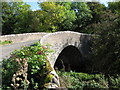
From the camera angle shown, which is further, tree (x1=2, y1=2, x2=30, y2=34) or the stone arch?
tree (x1=2, y1=2, x2=30, y2=34)

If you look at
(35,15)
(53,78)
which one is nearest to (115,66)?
(53,78)

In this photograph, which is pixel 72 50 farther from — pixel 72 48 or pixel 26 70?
pixel 26 70

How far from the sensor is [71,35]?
12.0m

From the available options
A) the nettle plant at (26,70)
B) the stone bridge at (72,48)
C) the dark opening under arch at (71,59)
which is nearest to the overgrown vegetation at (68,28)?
the nettle plant at (26,70)

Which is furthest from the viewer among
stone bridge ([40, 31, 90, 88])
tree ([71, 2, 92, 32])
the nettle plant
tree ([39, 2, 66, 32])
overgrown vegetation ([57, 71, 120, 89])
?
tree ([71, 2, 92, 32])

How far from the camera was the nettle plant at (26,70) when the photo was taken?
3.13 metres

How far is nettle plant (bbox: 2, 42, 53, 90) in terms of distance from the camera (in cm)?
313

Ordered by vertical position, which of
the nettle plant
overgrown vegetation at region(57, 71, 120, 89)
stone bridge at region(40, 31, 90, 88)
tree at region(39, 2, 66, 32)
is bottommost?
overgrown vegetation at region(57, 71, 120, 89)

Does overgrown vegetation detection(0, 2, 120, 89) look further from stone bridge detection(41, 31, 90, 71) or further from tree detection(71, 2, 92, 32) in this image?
stone bridge detection(41, 31, 90, 71)

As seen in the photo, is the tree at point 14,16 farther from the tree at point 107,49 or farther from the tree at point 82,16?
the tree at point 107,49

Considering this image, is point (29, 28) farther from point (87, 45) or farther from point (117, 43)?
point (117, 43)

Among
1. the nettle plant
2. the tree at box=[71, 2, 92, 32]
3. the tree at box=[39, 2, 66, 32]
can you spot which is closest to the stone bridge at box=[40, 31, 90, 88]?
the tree at box=[39, 2, 66, 32]

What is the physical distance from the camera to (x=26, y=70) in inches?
130

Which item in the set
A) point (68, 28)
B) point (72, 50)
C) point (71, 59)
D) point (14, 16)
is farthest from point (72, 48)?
point (14, 16)
